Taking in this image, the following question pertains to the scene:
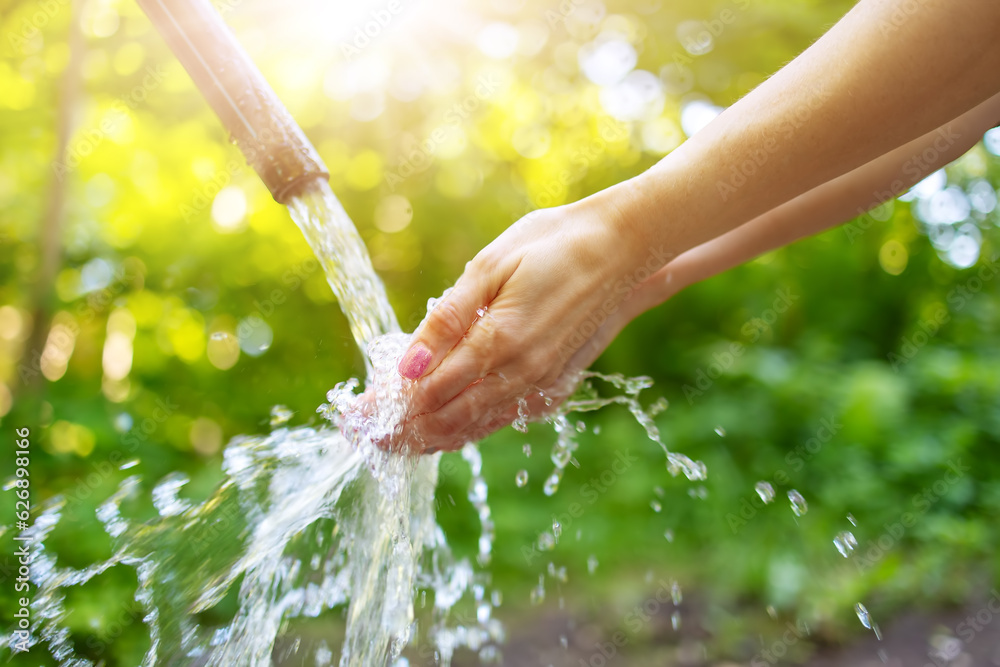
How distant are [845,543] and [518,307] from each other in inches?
108

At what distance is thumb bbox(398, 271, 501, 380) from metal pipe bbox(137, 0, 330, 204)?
44 cm

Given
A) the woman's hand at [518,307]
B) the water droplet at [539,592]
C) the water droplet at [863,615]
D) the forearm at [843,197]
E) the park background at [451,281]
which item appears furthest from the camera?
the water droplet at [539,592]

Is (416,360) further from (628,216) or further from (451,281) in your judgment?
(451,281)

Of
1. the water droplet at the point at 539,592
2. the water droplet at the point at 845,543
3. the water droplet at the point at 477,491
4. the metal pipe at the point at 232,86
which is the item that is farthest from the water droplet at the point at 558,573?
the metal pipe at the point at 232,86

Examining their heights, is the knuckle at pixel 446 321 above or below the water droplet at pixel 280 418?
above

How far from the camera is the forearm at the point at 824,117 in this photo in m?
1.14

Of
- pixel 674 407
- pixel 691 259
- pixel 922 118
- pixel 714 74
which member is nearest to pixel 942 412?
pixel 674 407

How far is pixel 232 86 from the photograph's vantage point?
1.38 meters

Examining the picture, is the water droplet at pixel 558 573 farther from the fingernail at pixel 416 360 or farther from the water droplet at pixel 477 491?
the fingernail at pixel 416 360

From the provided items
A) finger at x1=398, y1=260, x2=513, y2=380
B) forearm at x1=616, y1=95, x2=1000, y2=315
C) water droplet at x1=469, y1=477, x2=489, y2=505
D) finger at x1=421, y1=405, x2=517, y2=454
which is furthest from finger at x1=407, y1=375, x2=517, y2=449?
water droplet at x1=469, y1=477, x2=489, y2=505

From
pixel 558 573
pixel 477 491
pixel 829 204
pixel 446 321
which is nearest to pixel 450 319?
pixel 446 321

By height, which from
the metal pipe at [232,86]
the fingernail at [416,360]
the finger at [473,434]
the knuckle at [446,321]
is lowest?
the finger at [473,434]

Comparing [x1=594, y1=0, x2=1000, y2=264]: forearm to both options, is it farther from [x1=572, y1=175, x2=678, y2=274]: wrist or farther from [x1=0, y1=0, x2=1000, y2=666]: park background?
[x1=0, y1=0, x2=1000, y2=666]: park background

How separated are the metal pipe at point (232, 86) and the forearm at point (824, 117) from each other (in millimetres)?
671
